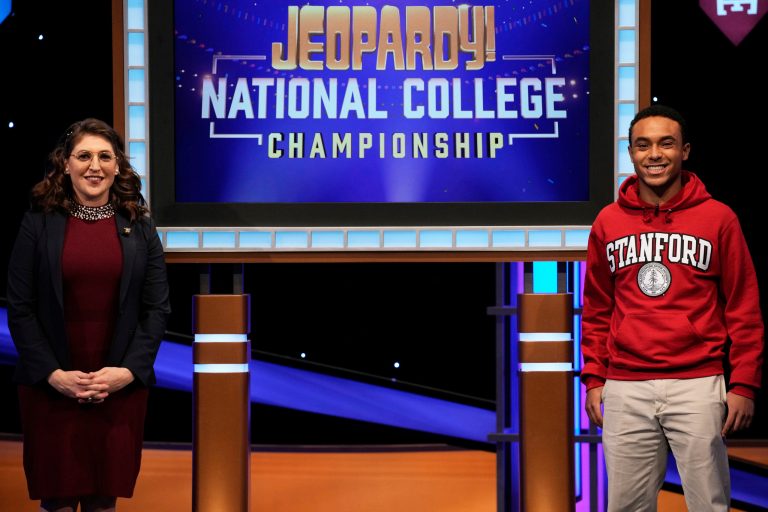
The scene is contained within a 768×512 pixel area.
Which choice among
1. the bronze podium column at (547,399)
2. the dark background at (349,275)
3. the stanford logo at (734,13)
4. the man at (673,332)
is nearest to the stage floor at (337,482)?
the dark background at (349,275)

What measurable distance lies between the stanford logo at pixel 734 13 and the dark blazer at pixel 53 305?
2.65 metres

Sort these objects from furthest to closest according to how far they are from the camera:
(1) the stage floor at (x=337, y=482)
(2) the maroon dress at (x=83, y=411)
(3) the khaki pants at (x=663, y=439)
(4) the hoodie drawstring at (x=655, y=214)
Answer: (1) the stage floor at (x=337, y=482) → (2) the maroon dress at (x=83, y=411) → (4) the hoodie drawstring at (x=655, y=214) → (3) the khaki pants at (x=663, y=439)

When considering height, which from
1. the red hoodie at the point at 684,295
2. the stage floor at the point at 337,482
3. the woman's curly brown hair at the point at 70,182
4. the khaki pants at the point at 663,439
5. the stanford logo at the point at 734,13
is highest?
the stanford logo at the point at 734,13

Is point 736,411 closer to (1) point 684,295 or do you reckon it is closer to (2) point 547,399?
(1) point 684,295

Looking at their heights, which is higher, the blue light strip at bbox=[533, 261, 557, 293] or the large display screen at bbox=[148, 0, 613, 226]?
the large display screen at bbox=[148, 0, 613, 226]

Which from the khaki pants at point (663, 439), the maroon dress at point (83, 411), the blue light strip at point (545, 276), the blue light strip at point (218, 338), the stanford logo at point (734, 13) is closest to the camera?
the khaki pants at point (663, 439)

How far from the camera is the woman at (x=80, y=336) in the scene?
2818 mm

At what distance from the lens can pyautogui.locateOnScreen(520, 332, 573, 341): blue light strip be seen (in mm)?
3156

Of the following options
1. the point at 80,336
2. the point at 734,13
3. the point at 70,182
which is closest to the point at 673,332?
the point at 80,336

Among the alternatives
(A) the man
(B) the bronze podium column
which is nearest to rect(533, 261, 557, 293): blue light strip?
(B) the bronze podium column

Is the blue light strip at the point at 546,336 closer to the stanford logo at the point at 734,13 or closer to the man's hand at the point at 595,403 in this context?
the man's hand at the point at 595,403

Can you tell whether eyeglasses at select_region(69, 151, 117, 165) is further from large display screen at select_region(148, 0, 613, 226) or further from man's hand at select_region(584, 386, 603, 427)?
man's hand at select_region(584, 386, 603, 427)

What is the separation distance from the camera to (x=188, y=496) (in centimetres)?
439

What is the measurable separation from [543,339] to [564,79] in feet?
2.58
